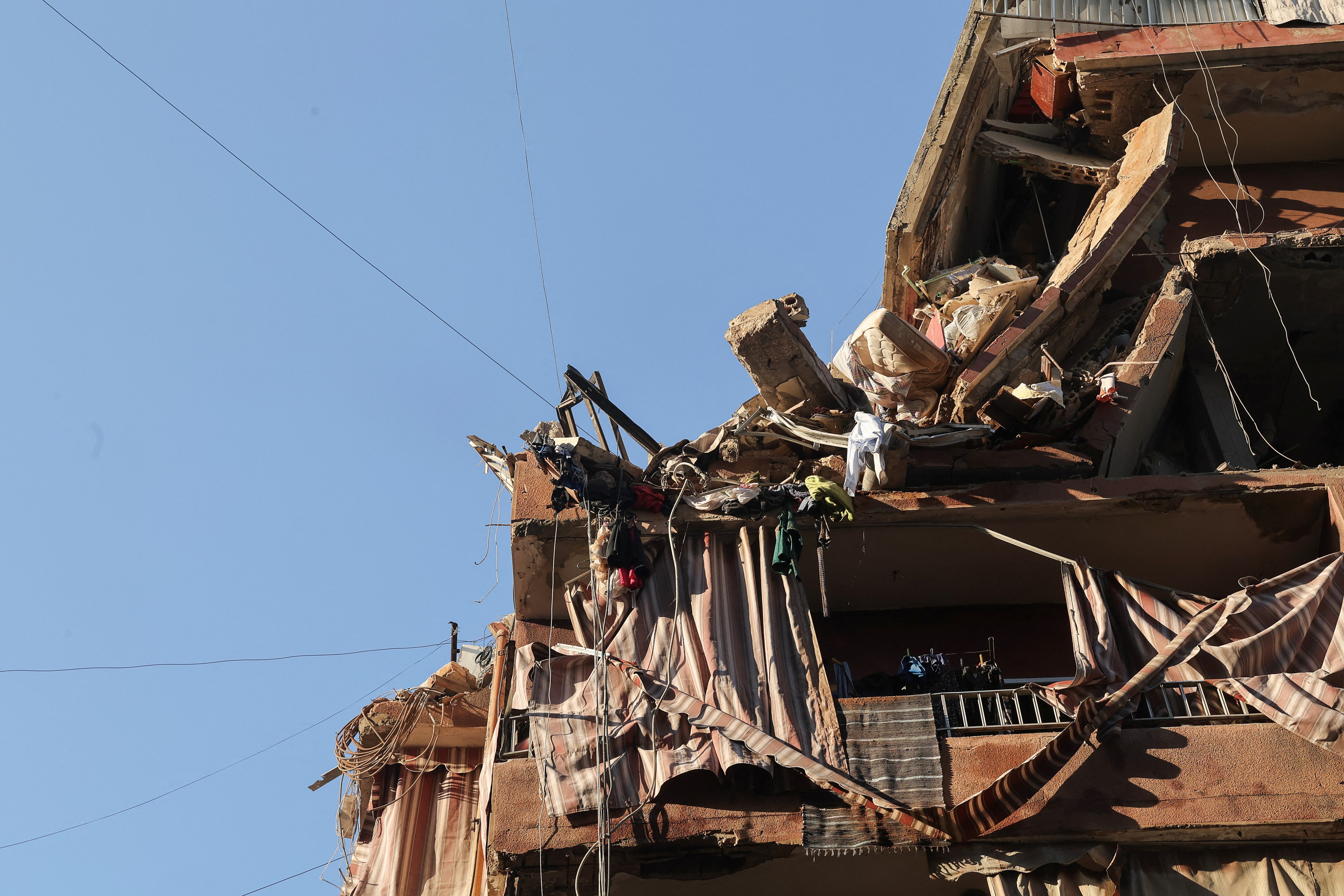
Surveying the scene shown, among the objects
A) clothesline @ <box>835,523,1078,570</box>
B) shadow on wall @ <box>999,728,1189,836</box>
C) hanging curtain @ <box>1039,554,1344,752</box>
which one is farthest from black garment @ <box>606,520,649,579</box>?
shadow on wall @ <box>999,728,1189,836</box>

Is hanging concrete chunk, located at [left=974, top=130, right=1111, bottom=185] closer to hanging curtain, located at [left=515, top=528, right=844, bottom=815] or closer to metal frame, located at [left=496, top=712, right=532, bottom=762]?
hanging curtain, located at [left=515, top=528, right=844, bottom=815]

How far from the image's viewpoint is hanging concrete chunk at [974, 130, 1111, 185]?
1416cm

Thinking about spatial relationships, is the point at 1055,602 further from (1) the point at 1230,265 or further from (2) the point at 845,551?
(1) the point at 1230,265

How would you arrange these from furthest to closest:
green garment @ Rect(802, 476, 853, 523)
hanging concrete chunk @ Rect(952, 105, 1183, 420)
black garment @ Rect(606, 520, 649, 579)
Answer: hanging concrete chunk @ Rect(952, 105, 1183, 420) → green garment @ Rect(802, 476, 853, 523) → black garment @ Rect(606, 520, 649, 579)

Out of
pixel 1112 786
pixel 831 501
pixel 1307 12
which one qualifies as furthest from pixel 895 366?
pixel 1307 12

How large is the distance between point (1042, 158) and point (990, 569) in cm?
575

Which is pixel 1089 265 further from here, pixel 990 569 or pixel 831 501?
pixel 831 501

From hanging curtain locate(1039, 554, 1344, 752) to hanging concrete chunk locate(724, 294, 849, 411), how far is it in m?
2.49

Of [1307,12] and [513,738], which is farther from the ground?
[1307,12]

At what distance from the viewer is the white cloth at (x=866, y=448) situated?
996 centimetres

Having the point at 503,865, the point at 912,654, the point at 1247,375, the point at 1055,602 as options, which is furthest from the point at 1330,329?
the point at 503,865

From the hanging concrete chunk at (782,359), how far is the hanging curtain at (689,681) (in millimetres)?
1326

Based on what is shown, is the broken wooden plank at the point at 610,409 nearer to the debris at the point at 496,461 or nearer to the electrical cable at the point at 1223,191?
the debris at the point at 496,461

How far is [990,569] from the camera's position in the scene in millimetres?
11008
